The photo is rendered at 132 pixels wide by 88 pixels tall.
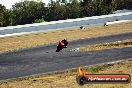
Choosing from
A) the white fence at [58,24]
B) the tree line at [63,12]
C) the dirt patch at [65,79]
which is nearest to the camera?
the dirt patch at [65,79]

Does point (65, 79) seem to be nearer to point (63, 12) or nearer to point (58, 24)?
point (58, 24)

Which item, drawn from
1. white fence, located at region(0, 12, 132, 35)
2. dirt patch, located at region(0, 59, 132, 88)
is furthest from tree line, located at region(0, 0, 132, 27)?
dirt patch, located at region(0, 59, 132, 88)

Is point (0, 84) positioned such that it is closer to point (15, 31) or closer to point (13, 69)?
point (13, 69)

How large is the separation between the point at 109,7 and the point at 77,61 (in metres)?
75.5

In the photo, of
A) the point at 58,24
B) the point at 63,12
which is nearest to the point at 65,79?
the point at 58,24

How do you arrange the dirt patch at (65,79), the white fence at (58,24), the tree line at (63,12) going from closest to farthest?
the dirt patch at (65,79) → the white fence at (58,24) → the tree line at (63,12)

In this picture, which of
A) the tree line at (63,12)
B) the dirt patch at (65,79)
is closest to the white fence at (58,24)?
the tree line at (63,12)

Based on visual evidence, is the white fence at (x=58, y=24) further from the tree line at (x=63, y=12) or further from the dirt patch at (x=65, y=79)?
the dirt patch at (x=65, y=79)

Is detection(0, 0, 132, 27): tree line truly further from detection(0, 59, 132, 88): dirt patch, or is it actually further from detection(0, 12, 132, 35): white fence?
detection(0, 59, 132, 88): dirt patch

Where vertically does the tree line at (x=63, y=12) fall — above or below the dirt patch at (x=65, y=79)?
above

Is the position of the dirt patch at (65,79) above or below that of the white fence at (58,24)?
below

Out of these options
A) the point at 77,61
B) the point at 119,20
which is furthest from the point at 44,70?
the point at 119,20

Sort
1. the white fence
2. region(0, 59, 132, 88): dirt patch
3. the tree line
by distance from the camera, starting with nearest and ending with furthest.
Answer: region(0, 59, 132, 88): dirt patch
the white fence
the tree line

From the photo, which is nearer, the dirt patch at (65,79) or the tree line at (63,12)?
the dirt patch at (65,79)
